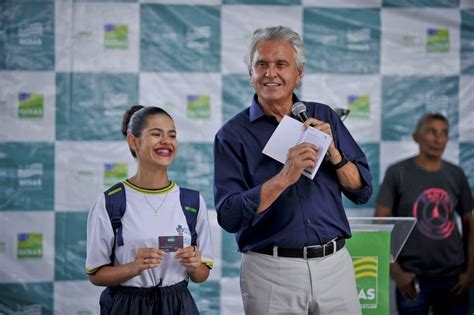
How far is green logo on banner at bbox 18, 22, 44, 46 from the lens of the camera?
4.20 meters

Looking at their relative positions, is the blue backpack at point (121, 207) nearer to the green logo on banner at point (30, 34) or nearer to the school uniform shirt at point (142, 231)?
the school uniform shirt at point (142, 231)

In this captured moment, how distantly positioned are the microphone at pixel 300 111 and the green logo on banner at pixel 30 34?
240 centimetres

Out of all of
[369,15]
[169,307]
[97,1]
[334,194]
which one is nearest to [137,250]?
[169,307]

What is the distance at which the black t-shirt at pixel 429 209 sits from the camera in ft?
13.0

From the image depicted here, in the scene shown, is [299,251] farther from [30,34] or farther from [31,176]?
[30,34]

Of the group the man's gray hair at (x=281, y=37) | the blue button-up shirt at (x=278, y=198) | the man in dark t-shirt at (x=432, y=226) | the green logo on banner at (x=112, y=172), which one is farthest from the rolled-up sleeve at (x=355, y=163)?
the green logo on banner at (x=112, y=172)

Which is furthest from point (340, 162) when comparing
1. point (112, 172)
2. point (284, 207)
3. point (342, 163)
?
point (112, 172)

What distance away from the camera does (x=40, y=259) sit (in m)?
4.21

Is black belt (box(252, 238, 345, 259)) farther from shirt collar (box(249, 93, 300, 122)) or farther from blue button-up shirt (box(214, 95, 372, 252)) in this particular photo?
shirt collar (box(249, 93, 300, 122))

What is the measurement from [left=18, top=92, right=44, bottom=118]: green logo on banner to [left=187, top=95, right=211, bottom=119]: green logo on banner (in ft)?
3.03

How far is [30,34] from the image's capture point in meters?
4.20

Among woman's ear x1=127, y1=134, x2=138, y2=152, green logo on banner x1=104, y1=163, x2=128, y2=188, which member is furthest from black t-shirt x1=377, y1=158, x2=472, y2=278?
woman's ear x1=127, y1=134, x2=138, y2=152

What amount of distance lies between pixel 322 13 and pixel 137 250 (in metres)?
2.56

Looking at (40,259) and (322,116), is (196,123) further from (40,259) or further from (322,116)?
(322,116)
